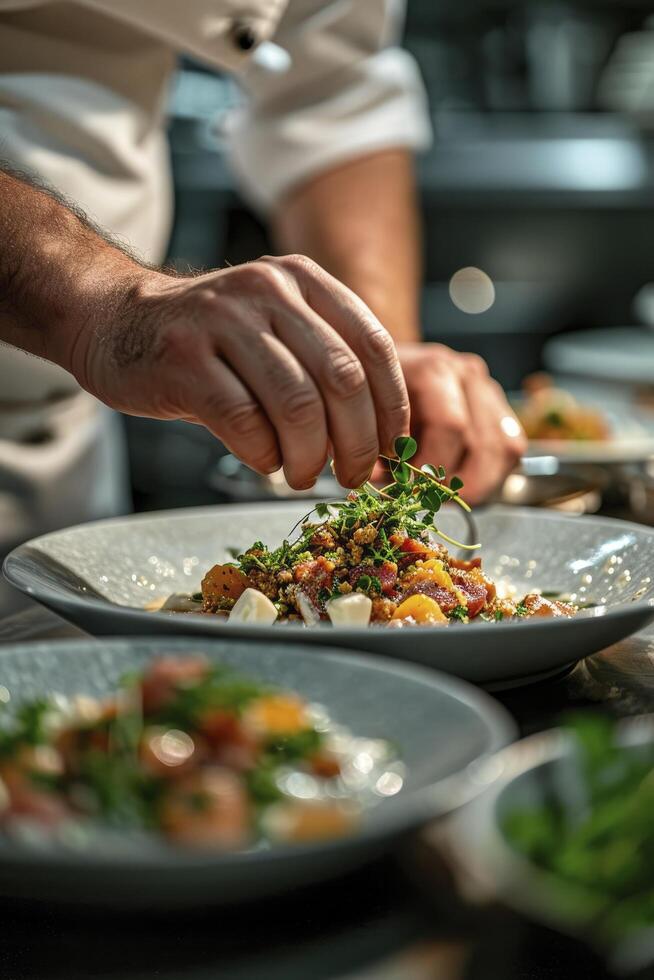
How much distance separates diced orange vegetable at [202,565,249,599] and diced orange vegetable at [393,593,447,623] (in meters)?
0.14

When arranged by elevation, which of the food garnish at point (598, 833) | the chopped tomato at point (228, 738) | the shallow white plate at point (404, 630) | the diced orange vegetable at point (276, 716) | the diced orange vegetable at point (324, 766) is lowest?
the shallow white plate at point (404, 630)

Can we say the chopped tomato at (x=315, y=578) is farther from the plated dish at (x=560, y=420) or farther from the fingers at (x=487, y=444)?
the plated dish at (x=560, y=420)

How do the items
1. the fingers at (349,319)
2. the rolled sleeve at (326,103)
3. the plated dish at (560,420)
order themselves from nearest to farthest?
Answer: the fingers at (349,319) < the plated dish at (560,420) < the rolled sleeve at (326,103)

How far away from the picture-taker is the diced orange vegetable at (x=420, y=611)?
88 cm

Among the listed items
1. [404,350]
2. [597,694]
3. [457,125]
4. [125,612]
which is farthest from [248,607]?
[457,125]

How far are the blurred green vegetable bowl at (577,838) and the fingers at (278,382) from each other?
352 millimetres

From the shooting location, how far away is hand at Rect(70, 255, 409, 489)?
821 millimetres

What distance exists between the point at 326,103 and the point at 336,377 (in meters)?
1.38

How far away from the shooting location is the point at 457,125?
12.9ft

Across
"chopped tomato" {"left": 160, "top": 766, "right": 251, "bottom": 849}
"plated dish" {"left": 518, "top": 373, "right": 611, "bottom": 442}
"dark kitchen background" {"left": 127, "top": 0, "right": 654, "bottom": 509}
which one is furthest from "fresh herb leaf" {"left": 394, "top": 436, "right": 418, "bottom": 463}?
"dark kitchen background" {"left": 127, "top": 0, "right": 654, "bottom": 509}

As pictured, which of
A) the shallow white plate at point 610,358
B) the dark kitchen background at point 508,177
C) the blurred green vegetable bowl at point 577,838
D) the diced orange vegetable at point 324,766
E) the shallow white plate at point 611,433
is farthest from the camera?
the dark kitchen background at point 508,177

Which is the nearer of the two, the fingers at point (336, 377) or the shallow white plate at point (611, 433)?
the fingers at point (336, 377)

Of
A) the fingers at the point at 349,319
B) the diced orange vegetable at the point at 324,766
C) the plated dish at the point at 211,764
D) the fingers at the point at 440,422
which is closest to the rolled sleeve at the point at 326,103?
the fingers at the point at 440,422

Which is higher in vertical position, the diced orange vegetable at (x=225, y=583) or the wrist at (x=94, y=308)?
the wrist at (x=94, y=308)
